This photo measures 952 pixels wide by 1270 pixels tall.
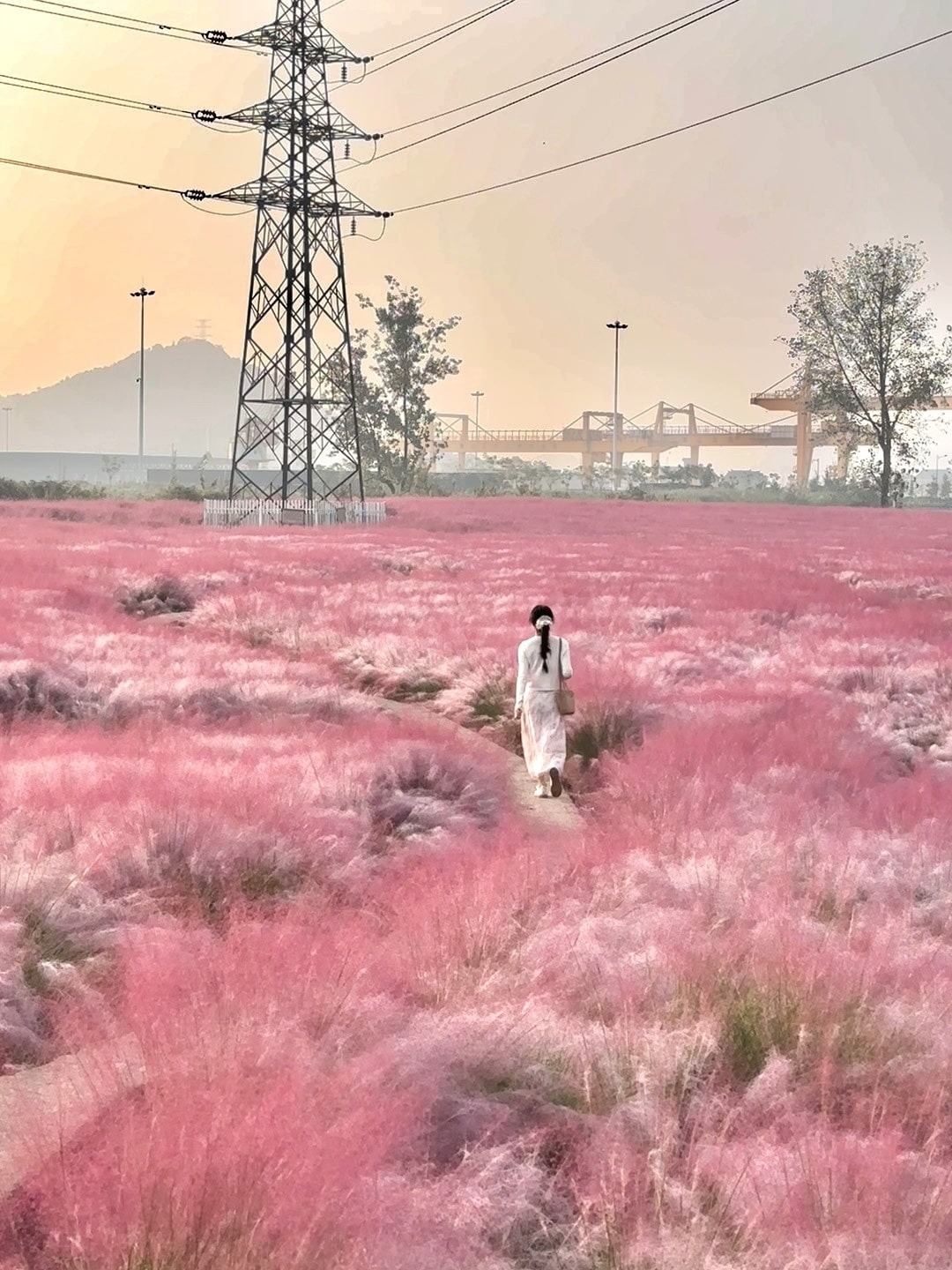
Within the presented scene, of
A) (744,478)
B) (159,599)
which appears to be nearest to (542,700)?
(159,599)

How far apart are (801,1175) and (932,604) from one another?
69.1 feet

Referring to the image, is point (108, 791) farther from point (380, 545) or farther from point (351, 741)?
point (380, 545)

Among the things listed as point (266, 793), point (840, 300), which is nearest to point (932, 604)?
point (266, 793)

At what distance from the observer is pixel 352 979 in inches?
214

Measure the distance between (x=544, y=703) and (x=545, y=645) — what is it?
1.44 feet

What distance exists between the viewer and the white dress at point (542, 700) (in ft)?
34.7

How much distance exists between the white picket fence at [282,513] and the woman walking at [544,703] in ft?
122

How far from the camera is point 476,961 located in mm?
5969

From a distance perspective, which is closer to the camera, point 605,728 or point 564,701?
point 564,701

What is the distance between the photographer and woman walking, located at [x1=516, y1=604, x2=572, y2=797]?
10555 mm

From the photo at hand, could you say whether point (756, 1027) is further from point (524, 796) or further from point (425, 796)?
point (524, 796)

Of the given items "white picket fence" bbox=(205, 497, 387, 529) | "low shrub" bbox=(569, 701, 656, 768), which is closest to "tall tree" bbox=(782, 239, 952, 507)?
"white picket fence" bbox=(205, 497, 387, 529)

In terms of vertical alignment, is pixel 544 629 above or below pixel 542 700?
above

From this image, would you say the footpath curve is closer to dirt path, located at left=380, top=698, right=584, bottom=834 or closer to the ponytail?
dirt path, located at left=380, top=698, right=584, bottom=834
